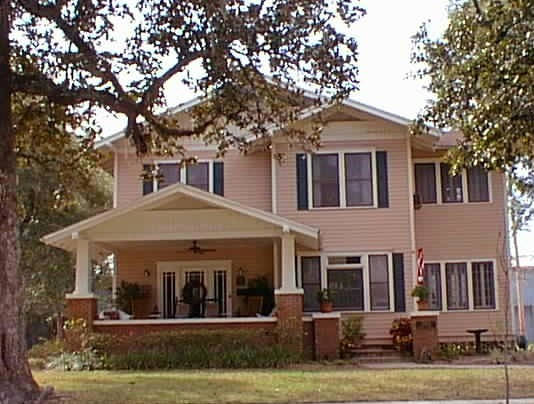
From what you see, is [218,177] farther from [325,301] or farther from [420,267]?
[420,267]

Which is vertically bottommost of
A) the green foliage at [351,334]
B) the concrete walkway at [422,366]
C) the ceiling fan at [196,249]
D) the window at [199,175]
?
the concrete walkway at [422,366]

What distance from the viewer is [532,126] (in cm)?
1019

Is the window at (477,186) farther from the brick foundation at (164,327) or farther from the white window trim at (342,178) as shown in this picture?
the brick foundation at (164,327)

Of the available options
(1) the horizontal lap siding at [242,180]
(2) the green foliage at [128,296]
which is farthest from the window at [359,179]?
(2) the green foliage at [128,296]

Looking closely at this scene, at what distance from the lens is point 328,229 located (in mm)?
22250

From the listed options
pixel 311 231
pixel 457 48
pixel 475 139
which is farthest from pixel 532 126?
pixel 311 231

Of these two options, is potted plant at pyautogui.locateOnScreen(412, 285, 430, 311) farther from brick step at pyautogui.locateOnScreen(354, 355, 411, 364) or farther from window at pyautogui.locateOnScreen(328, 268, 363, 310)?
window at pyautogui.locateOnScreen(328, 268, 363, 310)

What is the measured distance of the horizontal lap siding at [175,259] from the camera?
2295cm

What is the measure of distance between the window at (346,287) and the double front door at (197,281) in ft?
9.62

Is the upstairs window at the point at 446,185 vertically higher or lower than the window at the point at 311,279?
higher

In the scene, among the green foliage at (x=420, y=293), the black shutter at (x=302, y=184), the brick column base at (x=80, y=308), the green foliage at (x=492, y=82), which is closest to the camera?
the green foliage at (x=492, y=82)

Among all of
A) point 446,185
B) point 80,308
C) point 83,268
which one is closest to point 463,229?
point 446,185

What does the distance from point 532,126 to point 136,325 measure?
11.9m

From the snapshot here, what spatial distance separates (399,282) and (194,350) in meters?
6.42
